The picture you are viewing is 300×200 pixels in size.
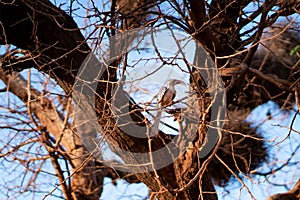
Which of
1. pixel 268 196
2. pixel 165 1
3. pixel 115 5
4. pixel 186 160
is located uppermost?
pixel 115 5

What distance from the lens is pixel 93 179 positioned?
4.34m

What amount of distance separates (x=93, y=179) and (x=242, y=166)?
1.46 m

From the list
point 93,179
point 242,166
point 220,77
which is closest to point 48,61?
point 220,77

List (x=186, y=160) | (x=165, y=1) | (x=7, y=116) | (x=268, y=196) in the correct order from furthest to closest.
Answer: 1. (x=7, y=116)
2. (x=268, y=196)
3. (x=186, y=160)
4. (x=165, y=1)

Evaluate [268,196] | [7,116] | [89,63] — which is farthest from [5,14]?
[268,196]

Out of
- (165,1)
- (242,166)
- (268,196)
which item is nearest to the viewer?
(165,1)

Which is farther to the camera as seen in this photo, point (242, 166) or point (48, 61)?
point (242, 166)

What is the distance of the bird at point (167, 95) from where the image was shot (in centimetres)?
228

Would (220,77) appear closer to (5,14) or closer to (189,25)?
(189,25)

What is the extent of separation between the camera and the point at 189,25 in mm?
2314

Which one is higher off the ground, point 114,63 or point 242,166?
point 114,63

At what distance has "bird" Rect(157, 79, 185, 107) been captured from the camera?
2279 millimetres

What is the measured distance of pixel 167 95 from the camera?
7.54 ft

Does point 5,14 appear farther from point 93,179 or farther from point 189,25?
point 93,179
